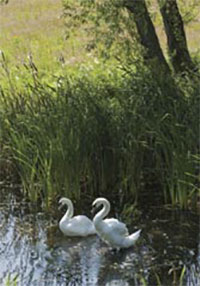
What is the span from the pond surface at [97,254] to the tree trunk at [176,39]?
9.76 ft

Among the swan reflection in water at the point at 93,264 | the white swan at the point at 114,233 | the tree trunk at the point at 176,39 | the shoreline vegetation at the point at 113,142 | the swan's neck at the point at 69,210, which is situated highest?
the tree trunk at the point at 176,39

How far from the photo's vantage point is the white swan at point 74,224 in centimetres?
683

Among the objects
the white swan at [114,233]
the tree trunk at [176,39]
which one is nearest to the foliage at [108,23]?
the tree trunk at [176,39]

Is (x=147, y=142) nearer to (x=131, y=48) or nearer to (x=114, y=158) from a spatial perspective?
(x=114, y=158)

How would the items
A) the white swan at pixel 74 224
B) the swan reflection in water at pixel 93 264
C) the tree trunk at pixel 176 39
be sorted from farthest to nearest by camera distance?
1. the tree trunk at pixel 176 39
2. the white swan at pixel 74 224
3. the swan reflection in water at pixel 93 264

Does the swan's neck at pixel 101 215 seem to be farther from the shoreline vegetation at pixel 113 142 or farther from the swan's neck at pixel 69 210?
the shoreline vegetation at pixel 113 142

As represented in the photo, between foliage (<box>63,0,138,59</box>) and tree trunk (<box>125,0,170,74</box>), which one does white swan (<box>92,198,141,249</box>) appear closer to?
tree trunk (<box>125,0,170,74</box>)

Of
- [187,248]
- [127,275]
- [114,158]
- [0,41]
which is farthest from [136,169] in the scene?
Answer: [0,41]

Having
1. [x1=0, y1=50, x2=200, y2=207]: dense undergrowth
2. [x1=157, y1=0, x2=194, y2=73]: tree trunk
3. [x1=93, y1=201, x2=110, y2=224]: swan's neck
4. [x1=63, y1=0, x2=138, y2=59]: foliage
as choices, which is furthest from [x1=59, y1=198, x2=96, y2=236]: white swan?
[x1=157, y1=0, x2=194, y2=73]: tree trunk

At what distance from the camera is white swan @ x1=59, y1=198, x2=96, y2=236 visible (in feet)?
22.4

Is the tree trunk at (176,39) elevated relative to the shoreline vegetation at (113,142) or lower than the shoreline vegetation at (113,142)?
elevated

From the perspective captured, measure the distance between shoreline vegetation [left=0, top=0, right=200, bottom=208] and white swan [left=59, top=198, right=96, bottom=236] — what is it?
575 mm

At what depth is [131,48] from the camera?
32.0 ft

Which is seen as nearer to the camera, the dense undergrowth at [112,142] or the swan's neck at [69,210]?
the swan's neck at [69,210]
